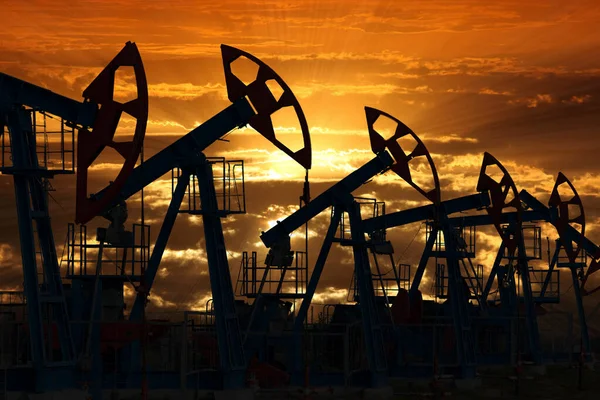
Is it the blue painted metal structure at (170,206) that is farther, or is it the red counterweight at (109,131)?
the blue painted metal structure at (170,206)

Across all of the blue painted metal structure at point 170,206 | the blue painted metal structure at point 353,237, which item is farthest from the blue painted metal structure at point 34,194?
the blue painted metal structure at point 353,237

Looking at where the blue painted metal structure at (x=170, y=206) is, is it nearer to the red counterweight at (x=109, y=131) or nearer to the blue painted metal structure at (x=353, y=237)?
the red counterweight at (x=109, y=131)

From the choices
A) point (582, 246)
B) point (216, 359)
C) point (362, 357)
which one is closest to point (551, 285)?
point (582, 246)

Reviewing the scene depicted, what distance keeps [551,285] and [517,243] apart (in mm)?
5639

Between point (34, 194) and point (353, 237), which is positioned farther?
point (353, 237)

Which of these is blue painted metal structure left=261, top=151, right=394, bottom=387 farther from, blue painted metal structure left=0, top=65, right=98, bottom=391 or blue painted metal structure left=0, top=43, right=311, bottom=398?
blue painted metal structure left=0, top=65, right=98, bottom=391

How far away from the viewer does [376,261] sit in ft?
128

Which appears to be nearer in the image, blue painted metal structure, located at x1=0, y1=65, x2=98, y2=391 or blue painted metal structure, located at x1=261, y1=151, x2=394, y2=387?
blue painted metal structure, located at x1=0, y1=65, x2=98, y2=391

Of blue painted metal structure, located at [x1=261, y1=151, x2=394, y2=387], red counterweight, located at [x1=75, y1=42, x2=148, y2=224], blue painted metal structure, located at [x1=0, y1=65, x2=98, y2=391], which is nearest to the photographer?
red counterweight, located at [x1=75, y1=42, x2=148, y2=224]

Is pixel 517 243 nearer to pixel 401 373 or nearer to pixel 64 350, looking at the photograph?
pixel 401 373

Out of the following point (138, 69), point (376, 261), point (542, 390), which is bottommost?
point (542, 390)

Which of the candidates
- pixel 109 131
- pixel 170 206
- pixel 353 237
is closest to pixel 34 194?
pixel 109 131

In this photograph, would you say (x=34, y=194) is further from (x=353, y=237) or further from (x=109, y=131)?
(x=353, y=237)

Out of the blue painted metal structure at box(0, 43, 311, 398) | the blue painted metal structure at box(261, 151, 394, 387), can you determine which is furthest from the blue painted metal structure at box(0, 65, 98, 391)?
the blue painted metal structure at box(261, 151, 394, 387)
